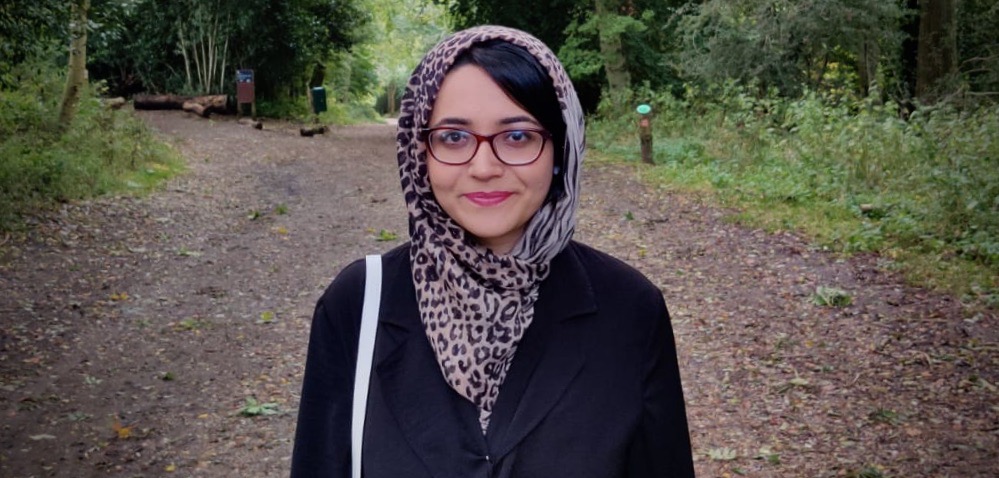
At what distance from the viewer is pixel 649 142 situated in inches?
644

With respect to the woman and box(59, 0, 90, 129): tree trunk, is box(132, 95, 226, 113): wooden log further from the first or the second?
the woman

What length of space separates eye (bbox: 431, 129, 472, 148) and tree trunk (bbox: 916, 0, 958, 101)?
15848 mm

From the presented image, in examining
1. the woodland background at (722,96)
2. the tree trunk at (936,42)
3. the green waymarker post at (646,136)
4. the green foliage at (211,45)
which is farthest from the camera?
the green foliage at (211,45)

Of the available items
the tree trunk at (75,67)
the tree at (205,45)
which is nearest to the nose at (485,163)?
the tree trunk at (75,67)

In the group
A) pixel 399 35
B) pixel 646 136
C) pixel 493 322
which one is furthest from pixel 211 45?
pixel 493 322

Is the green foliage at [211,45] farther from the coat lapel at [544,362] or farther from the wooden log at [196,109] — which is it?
the coat lapel at [544,362]

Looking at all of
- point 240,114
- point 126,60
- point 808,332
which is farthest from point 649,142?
point 126,60

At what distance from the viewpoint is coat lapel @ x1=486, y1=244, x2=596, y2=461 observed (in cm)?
177

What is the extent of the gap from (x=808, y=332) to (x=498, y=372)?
5.59 metres

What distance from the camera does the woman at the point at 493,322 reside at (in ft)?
5.82

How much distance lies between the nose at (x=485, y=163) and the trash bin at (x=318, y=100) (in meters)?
28.6

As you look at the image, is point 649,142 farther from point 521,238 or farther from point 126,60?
point 126,60

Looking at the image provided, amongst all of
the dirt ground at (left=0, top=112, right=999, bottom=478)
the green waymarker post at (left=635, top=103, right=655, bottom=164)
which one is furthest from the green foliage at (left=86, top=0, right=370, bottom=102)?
the dirt ground at (left=0, top=112, right=999, bottom=478)

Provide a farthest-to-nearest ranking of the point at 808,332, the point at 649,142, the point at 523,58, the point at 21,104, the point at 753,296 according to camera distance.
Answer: the point at 649,142 → the point at 21,104 → the point at 753,296 → the point at 808,332 → the point at 523,58
